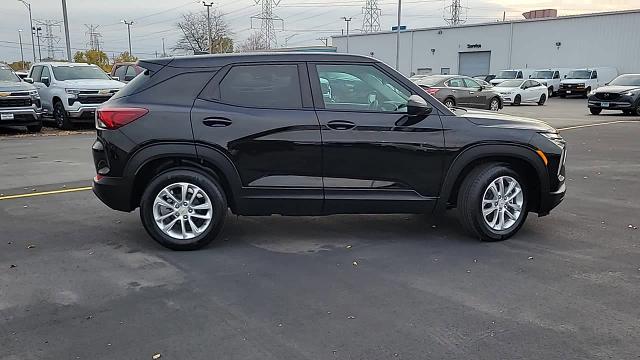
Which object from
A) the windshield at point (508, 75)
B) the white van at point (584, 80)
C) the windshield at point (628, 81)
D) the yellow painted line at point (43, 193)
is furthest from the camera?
the windshield at point (508, 75)

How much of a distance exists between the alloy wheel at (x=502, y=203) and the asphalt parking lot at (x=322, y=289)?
0.21m

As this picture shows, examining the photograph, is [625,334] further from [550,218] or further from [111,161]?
[111,161]

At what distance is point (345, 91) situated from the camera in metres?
5.28

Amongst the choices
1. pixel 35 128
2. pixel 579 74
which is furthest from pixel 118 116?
pixel 579 74

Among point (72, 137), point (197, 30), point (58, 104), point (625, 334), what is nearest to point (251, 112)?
point (625, 334)

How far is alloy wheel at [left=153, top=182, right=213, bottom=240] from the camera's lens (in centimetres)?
516

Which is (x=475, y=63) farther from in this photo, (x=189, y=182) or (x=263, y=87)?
(x=189, y=182)

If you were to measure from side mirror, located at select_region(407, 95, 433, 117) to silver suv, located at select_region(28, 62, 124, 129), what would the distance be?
13.2 m

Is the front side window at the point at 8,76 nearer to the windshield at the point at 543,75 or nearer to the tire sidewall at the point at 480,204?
the tire sidewall at the point at 480,204

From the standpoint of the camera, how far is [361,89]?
5301mm

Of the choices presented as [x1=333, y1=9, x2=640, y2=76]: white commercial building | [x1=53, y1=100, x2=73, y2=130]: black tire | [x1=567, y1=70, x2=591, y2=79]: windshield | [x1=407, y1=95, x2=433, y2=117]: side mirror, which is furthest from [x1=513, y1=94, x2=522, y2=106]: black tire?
[x1=407, y1=95, x2=433, y2=117]: side mirror

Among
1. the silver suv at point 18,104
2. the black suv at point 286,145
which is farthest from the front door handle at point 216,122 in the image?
the silver suv at point 18,104

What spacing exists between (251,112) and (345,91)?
90 cm

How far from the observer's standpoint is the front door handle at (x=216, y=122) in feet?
16.7
